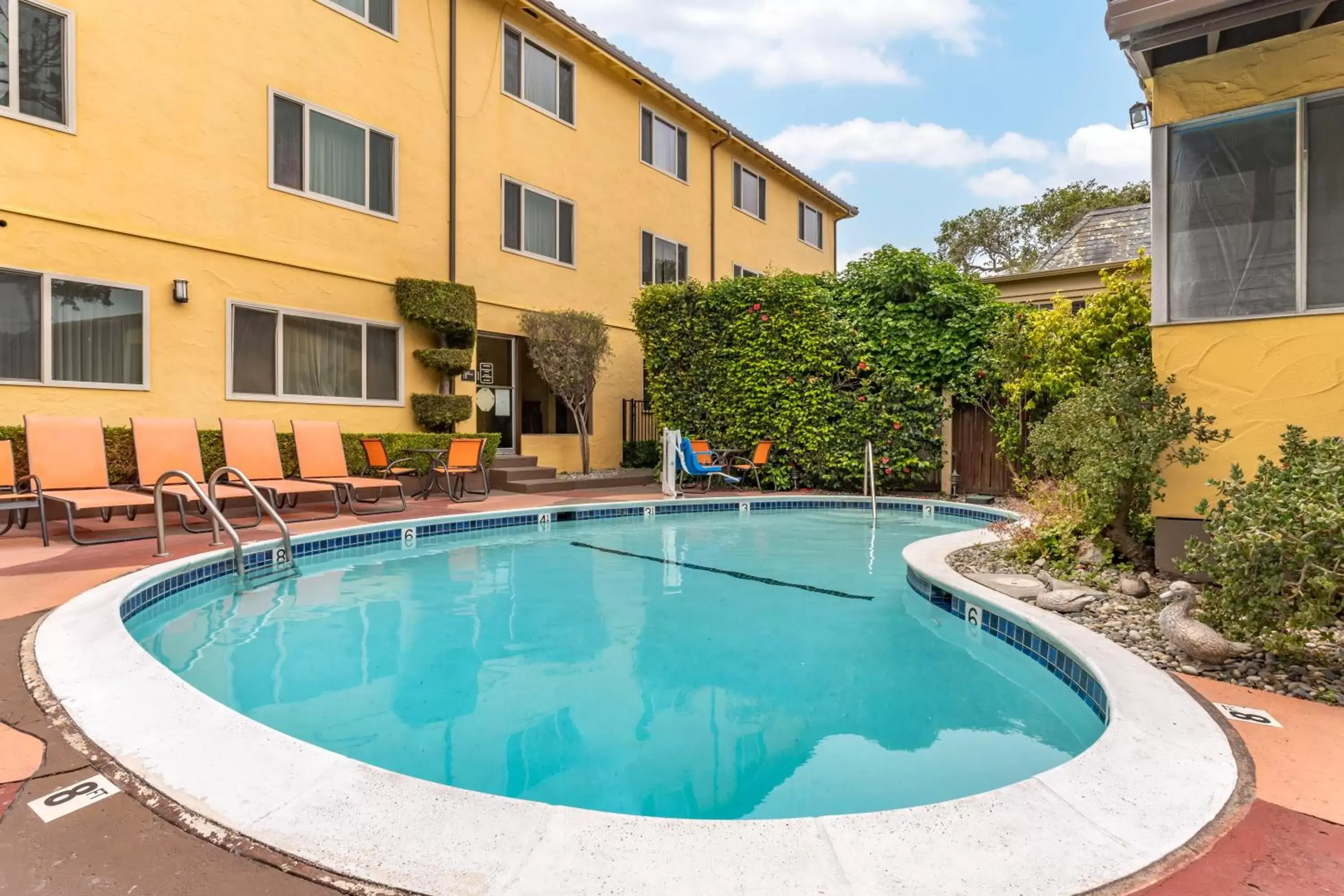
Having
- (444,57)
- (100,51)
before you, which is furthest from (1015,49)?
(100,51)

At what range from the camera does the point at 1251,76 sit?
4.29 m

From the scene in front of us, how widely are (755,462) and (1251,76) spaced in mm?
7924

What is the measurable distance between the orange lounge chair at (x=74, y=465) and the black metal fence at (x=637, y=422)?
338 inches

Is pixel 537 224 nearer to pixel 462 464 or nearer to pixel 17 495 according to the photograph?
pixel 462 464

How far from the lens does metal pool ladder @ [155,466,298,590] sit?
546 cm

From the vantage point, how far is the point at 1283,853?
5.87ft

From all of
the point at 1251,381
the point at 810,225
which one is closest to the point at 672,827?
the point at 1251,381

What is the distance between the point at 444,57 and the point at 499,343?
14.6 feet

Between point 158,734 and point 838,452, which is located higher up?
point 838,452

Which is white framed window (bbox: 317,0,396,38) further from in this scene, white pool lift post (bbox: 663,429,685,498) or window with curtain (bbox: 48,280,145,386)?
white pool lift post (bbox: 663,429,685,498)

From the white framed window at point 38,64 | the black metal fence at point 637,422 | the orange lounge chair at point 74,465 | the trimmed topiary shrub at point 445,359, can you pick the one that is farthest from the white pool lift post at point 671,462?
the white framed window at point 38,64

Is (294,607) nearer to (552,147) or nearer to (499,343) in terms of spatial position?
(499,343)

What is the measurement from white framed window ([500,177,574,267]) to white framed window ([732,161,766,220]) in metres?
5.90

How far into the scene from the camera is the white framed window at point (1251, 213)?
4.07 meters
